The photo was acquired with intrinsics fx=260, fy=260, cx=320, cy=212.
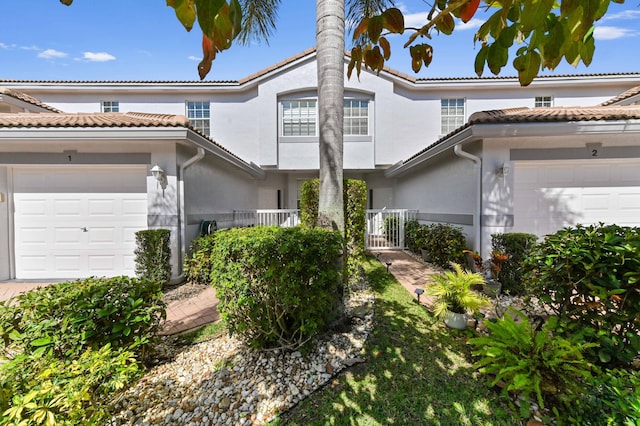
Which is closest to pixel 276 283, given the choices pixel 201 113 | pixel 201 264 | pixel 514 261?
pixel 201 264

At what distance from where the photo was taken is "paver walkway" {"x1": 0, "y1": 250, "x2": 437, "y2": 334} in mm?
4344

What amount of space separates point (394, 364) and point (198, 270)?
5014mm

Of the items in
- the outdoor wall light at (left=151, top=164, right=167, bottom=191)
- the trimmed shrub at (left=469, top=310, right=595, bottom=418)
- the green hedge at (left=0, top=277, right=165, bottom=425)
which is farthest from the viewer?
the outdoor wall light at (left=151, top=164, right=167, bottom=191)

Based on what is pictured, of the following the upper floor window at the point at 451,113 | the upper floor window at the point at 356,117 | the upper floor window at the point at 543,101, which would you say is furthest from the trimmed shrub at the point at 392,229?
the upper floor window at the point at 543,101

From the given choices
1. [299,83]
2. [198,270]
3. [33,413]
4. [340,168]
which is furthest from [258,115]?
[33,413]

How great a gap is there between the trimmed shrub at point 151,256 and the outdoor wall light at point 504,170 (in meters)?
8.05

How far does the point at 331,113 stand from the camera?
3975 mm

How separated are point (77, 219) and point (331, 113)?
22.5 feet

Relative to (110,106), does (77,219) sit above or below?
below

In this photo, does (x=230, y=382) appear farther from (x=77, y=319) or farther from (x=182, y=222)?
(x=182, y=222)

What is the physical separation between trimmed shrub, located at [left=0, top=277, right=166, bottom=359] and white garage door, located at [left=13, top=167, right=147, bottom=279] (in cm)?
394

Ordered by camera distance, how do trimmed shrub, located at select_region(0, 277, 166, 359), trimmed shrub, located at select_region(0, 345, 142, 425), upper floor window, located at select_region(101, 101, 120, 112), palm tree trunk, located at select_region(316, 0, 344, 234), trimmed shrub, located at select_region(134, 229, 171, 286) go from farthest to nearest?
upper floor window, located at select_region(101, 101, 120, 112)
trimmed shrub, located at select_region(134, 229, 171, 286)
palm tree trunk, located at select_region(316, 0, 344, 234)
trimmed shrub, located at select_region(0, 277, 166, 359)
trimmed shrub, located at select_region(0, 345, 142, 425)

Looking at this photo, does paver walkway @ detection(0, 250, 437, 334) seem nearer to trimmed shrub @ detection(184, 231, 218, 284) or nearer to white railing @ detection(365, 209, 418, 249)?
trimmed shrub @ detection(184, 231, 218, 284)

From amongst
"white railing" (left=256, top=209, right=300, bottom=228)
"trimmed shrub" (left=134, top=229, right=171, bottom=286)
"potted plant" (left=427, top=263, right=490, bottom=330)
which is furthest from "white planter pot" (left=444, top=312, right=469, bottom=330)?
"white railing" (left=256, top=209, right=300, bottom=228)
